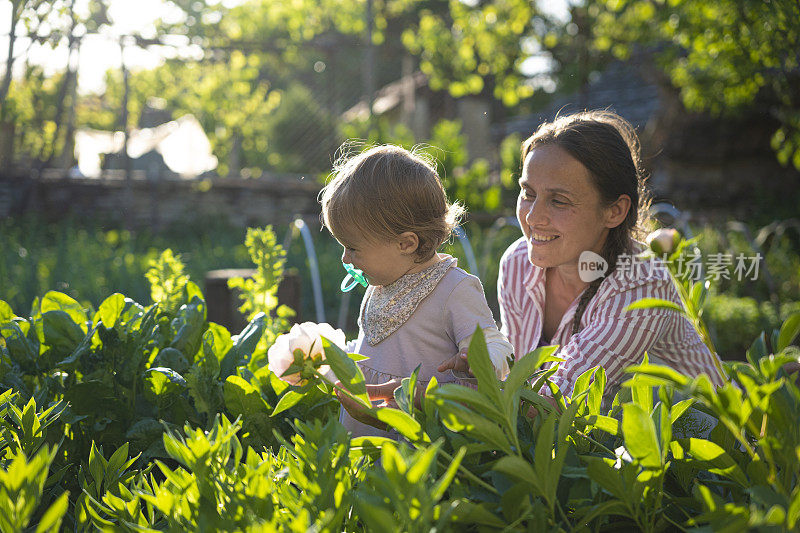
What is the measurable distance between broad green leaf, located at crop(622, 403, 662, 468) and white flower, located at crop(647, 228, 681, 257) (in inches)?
7.7

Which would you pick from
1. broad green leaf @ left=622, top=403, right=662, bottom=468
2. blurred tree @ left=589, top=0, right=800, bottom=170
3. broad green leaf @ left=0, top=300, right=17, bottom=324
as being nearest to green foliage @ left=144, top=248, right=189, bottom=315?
broad green leaf @ left=0, top=300, right=17, bottom=324

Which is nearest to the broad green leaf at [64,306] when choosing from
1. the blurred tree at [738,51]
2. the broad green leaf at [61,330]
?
the broad green leaf at [61,330]

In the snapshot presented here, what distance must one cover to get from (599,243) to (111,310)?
4.67 ft

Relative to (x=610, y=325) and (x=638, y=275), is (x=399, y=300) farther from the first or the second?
(x=638, y=275)

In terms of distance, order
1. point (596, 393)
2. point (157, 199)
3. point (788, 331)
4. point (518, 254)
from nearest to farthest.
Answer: point (788, 331), point (596, 393), point (518, 254), point (157, 199)

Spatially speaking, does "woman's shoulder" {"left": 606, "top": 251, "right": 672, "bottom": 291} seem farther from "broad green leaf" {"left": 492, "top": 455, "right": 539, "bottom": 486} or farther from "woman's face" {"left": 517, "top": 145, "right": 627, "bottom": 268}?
"broad green leaf" {"left": 492, "top": 455, "right": 539, "bottom": 486}

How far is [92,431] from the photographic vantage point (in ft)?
4.75

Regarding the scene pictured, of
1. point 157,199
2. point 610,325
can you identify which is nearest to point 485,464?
point 610,325

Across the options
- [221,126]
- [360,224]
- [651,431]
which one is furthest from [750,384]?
[221,126]

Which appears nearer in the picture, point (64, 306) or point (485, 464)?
point (485, 464)

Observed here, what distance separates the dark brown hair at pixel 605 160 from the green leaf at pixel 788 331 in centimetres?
137

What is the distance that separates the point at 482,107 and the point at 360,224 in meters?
14.9

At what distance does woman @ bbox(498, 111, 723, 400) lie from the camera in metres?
1.93

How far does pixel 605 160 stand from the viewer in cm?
213
